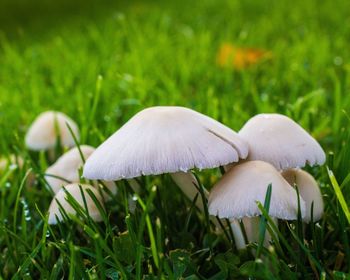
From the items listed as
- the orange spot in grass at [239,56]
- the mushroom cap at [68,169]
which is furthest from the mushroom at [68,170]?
the orange spot in grass at [239,56]

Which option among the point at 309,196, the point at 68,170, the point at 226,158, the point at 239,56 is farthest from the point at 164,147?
the point at 239,56

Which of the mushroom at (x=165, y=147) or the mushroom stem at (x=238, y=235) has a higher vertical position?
the mushroom at (x=165, y=147)

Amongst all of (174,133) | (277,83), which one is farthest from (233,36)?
(174,133)

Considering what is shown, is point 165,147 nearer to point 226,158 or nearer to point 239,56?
point 226,158

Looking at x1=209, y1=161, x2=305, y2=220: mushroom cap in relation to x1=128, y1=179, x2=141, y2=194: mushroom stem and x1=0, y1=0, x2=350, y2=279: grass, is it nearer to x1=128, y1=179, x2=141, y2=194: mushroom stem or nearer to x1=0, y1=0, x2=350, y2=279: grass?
x1=0, y1=0, x2=350, y2=279: grass

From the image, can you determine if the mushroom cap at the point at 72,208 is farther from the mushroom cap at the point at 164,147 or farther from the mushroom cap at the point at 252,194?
the mushroom cap at the point at 252,194

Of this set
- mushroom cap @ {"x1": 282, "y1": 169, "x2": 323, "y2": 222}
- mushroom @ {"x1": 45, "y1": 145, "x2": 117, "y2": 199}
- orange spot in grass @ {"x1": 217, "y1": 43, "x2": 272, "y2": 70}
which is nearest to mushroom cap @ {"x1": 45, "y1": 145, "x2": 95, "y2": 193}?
mushroom @ {"x1": 45, "y1": 145, "x2": 117, "y2": 199}
